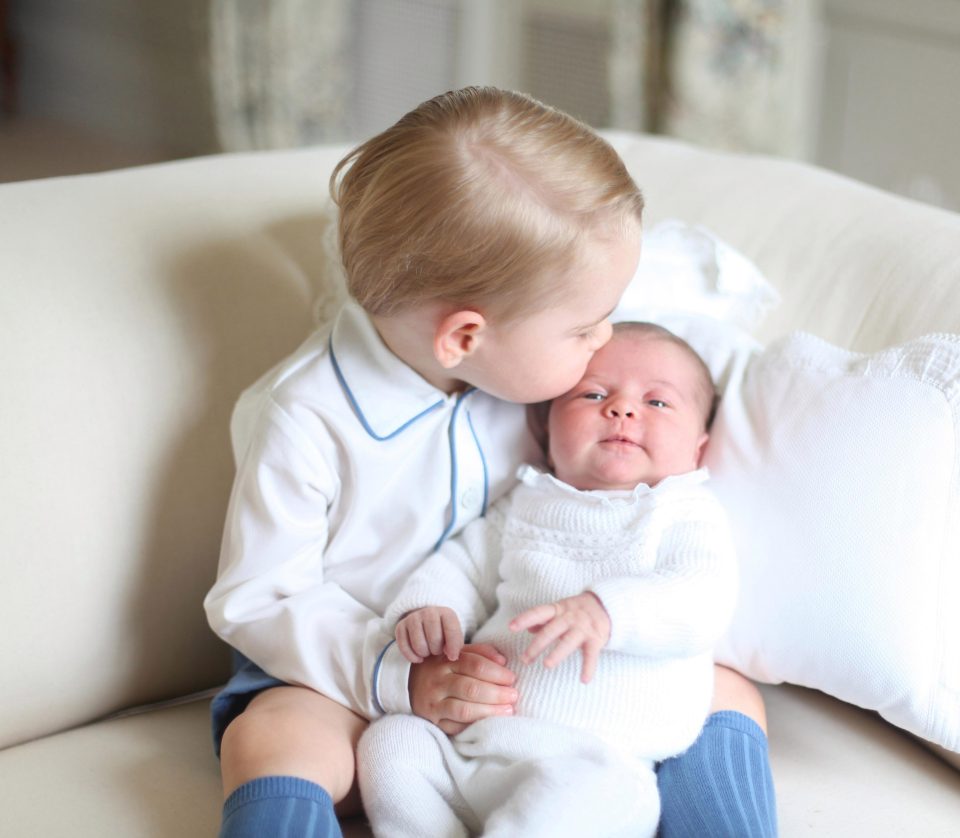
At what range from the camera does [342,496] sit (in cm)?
114

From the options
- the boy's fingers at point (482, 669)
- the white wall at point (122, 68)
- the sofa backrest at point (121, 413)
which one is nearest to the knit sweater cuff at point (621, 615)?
the boy's fingers at point (482, 669)

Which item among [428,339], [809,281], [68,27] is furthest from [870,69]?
[68,27]

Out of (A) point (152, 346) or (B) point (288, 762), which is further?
(A) point (152, 346)

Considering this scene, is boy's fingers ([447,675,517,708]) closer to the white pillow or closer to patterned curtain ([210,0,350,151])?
the white pillow

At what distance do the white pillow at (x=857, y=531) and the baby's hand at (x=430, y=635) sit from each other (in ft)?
0.93

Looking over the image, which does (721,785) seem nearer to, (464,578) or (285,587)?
(464,578)

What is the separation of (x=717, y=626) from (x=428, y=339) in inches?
14.9

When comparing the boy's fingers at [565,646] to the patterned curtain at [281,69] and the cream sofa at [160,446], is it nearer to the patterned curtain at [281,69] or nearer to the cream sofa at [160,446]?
the cream sofa at [160,446]

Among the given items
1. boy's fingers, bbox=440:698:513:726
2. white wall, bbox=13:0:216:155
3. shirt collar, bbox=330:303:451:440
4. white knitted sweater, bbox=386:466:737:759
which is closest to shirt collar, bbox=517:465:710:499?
white knitted sweater, bbox=386:466:737:759

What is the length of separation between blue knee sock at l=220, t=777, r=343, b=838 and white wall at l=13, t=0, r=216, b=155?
348 centimetres

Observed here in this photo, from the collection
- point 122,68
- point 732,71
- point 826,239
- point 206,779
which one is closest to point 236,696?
point 206,779

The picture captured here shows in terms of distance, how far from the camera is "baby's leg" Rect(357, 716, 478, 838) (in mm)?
936

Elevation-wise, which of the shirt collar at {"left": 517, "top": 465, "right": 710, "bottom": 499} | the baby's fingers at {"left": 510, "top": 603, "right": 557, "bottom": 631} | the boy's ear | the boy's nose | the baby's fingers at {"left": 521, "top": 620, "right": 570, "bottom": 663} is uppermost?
the boy's ear

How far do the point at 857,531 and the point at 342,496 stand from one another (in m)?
0.50
